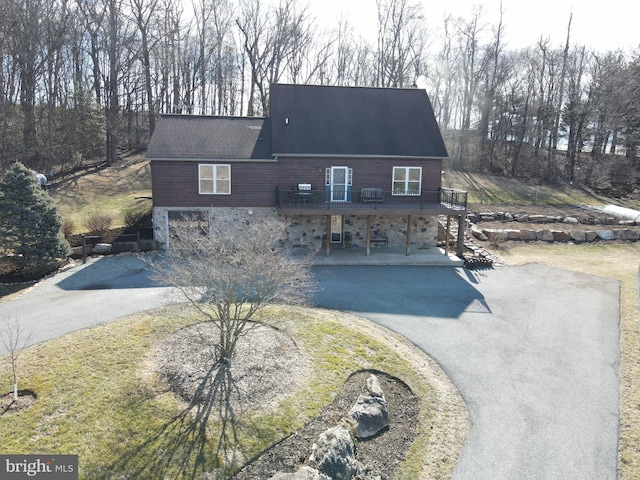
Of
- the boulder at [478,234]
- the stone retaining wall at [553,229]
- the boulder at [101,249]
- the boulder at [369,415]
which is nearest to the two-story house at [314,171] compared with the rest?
the boulder at [101,249]

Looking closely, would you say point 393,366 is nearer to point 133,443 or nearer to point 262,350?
point 262,350

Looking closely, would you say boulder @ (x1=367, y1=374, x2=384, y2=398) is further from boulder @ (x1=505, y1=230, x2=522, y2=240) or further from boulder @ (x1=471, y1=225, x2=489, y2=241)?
boulder @ (x1=505, y1=230, x2=522, y2=240)

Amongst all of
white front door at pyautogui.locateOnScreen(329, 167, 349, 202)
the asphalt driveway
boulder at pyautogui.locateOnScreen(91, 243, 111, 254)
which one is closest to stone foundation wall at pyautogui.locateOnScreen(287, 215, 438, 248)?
white front door at pyautogui.locateOnScreen(329, 167, 349, 202)

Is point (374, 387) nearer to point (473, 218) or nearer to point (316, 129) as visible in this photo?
point (316, 129)

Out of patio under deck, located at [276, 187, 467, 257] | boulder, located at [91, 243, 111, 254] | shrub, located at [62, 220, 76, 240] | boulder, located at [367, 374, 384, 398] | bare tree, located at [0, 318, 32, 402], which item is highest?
patio under deck, located at [276, 187, 467, 257]

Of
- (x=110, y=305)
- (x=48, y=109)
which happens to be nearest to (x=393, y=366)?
(x=110, y=305)

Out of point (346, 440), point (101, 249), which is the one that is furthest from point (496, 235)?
point (101, 249)
